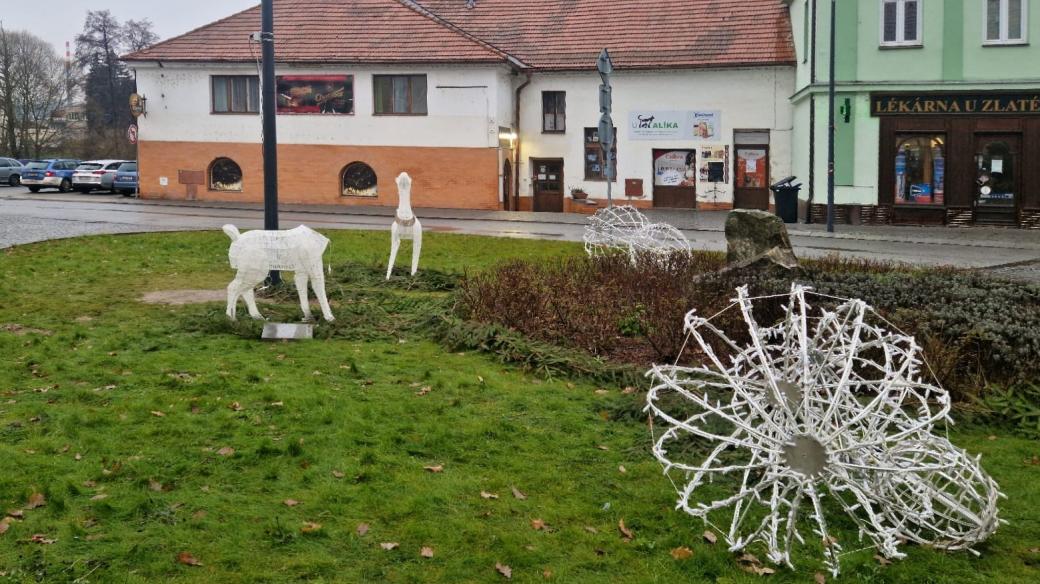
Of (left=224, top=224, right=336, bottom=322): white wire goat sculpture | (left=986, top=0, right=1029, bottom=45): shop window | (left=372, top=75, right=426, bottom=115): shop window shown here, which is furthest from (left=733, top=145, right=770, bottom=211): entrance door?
(left=224, top=224, right=336, bottom=322): white wire goat sculpture

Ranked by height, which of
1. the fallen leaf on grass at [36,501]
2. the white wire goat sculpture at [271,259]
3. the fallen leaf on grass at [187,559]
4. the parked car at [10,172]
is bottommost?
the fallen leaf on grass at [187,559]

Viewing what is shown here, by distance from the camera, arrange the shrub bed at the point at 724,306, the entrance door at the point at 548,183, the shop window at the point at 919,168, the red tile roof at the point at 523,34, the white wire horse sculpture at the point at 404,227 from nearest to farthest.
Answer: the shrub bed at the point at 724,306 → the white wire horse sculpture at the point at 404,227 → the shop window at the point at 919,168 → the red tile roof at the point at 523,34 → the entrance door at the point at 548,183

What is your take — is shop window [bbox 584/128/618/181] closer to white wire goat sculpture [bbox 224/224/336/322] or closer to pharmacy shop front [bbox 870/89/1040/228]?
pharmacy shop front [bbox 870/89/1040/228]

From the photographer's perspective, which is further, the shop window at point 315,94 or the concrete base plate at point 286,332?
the shop window at point 315,94

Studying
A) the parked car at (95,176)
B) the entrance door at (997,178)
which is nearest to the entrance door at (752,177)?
the entrance door at (997,178)

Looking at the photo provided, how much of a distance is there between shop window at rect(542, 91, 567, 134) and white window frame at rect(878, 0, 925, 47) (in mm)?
11950

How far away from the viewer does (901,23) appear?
95.4 ft

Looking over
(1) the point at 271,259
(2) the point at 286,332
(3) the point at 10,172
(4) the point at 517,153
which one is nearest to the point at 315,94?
(4) the point at 517,153

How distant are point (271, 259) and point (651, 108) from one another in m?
26.5

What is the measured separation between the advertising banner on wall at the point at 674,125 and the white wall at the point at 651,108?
6.7 inches

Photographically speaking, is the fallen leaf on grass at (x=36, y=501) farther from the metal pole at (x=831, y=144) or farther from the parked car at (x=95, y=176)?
the parked car at (x=95, y=176)

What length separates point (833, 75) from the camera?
28.2 m

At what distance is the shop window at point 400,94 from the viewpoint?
36781 mm

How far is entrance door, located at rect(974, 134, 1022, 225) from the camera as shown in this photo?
→ 93.7 ft
